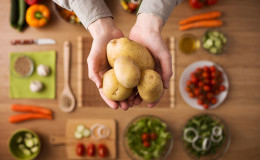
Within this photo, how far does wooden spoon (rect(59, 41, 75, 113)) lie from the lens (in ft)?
5.42

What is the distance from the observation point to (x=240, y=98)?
1.62 meters

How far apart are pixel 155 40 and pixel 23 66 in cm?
117

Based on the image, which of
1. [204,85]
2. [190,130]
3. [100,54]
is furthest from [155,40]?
[190,130]

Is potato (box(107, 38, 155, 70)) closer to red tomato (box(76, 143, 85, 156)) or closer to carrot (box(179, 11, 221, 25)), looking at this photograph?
carrot (box(179, 11, 221, 25))

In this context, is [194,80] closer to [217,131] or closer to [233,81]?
[233,81]

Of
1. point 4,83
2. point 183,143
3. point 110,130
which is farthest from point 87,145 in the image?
point 4,83

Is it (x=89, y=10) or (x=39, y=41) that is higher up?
(x=89, y=10)

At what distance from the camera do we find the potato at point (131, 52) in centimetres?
85

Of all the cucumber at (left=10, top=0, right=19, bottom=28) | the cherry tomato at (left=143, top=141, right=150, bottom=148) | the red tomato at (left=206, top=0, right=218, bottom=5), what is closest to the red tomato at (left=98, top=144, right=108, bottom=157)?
the cherry tomato at (left=143, top=141, right=150, bottom=148)

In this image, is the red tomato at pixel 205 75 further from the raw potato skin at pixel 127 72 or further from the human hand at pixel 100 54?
the raw potato skin at pixel 127 72

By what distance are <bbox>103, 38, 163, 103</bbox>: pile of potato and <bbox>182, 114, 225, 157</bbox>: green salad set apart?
0.84 metres

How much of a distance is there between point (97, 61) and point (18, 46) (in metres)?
1.11

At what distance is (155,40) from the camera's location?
3.23ft

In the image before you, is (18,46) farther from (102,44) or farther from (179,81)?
(179,81)
